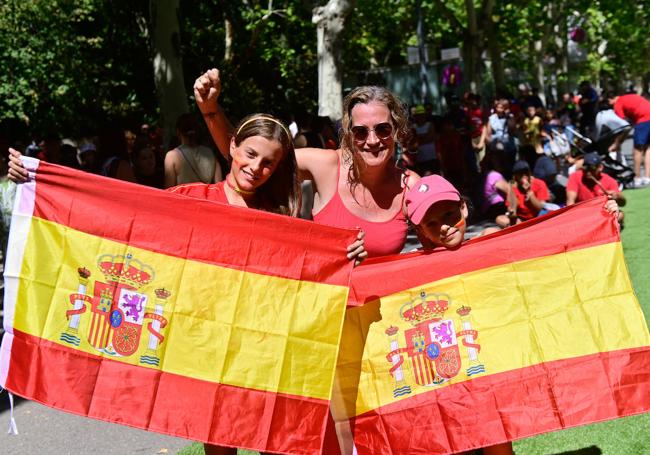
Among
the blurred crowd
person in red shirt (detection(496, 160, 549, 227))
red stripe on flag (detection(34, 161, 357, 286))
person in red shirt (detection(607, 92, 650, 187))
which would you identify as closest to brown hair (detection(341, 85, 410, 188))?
the blurred crowd

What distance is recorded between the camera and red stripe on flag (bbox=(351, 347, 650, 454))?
4.02 meters

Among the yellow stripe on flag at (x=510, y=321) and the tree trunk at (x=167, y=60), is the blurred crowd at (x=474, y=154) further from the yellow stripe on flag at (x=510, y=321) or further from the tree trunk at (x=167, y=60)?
the yellow stripe on flag at (x=510, y=321)

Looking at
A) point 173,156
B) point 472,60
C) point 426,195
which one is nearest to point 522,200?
point 173,156

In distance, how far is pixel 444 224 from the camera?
4008mm

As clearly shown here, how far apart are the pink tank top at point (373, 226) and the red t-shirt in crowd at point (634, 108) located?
516 inches

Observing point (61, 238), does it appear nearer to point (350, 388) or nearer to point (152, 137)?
point (350, 388)

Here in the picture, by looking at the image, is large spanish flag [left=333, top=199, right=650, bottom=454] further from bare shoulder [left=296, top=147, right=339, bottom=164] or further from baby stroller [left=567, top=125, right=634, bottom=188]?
baby stroller [left=567, top=125, right=634, bottom=188]

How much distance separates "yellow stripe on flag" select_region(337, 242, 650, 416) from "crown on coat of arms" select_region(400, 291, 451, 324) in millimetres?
13

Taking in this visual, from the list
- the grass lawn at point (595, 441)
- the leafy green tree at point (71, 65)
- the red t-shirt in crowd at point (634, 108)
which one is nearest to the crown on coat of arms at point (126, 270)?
the grass lawn at point (595, 441)

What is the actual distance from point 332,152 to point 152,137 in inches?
585

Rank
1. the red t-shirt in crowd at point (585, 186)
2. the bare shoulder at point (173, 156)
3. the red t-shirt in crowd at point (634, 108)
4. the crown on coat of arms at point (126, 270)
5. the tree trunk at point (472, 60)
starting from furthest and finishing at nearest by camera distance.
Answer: the tree trunk at point (472, 60)
the red t-shirt in crowd at point (634, 108)
the red t-shirt in crowd at point (585, 186)
the bare shoulder at point (173, 156)
the crown on coat of arms at point (126, 270)

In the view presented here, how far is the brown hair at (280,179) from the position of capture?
13.3 feet

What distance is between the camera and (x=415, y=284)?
13.4ft

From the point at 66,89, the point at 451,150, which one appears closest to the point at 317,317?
the point at 451,150
